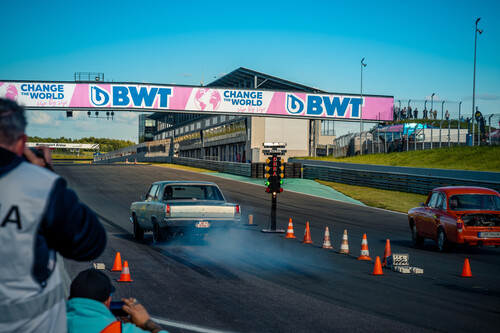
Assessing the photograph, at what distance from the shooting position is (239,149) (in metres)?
69.5

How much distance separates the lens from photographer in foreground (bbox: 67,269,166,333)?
10.2 feet

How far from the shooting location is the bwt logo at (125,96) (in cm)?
3675

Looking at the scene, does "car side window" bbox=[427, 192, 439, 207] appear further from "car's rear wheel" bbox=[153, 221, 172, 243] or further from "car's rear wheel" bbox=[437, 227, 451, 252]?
"car's rear wheel" bbox=[153, 221, 172, 243]

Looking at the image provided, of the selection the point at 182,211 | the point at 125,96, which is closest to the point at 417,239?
the point at 182,211

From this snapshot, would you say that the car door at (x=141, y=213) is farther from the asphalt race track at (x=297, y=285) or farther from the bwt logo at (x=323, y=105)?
the bwt logo at (x=323, y=105)

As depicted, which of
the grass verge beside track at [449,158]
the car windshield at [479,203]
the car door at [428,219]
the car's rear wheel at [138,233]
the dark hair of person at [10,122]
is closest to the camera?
the dark hair of person at [10,122]

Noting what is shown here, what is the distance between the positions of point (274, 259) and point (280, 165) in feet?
23.5

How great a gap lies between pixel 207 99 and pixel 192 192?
2245 cm

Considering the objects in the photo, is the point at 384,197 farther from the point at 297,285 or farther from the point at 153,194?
the point at 297,285

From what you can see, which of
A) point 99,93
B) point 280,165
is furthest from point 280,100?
point 280,165

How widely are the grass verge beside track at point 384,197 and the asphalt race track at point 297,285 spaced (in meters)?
10.2

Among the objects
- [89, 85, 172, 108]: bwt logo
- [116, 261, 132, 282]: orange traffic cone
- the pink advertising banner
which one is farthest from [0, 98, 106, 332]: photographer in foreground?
[89, 85, 172, 108]: bwt logo

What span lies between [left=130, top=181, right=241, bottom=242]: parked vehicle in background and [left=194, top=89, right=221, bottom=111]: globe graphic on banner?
22380 millimetres

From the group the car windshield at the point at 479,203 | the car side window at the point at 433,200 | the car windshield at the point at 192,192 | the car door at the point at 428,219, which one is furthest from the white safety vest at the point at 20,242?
the car side window at the point at 433,200
